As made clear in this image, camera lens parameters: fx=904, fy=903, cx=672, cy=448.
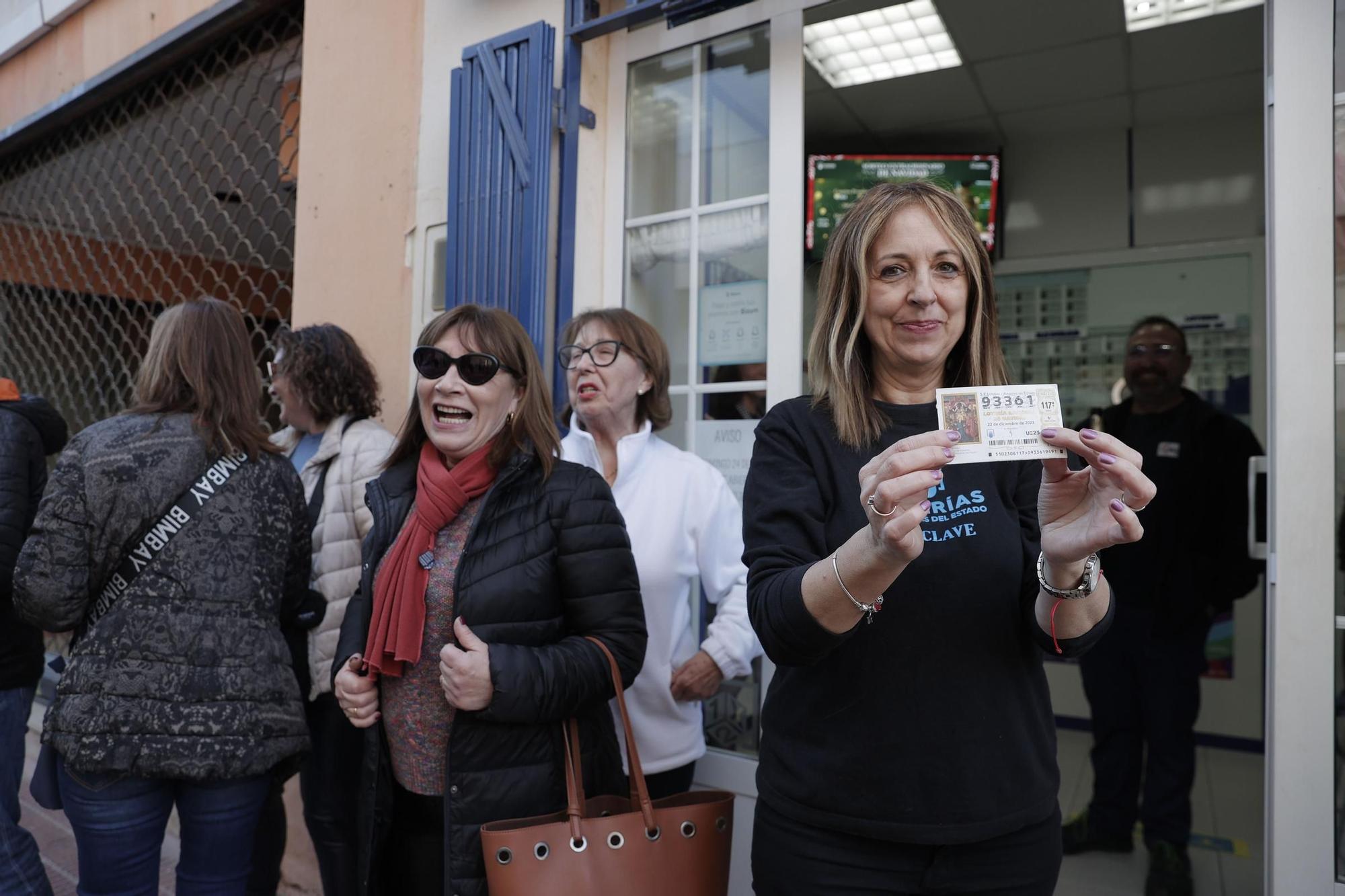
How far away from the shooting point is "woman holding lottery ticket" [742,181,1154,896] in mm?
1221

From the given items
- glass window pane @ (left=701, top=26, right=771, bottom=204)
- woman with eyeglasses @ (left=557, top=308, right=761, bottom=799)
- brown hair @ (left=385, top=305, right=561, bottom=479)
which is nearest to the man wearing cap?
brown hair @ (left=385, top=305, right=561, bottom=479)

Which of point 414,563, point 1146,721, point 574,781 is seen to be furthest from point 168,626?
point 1146,721

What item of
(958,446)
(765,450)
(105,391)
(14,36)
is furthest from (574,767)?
(14,36)

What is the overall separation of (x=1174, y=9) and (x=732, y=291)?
8.77ft

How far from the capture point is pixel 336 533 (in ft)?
8.29

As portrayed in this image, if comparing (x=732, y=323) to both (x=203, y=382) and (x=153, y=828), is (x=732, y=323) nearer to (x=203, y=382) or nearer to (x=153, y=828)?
(x=203, y=382)

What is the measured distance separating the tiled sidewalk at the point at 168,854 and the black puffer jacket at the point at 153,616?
4.68ft

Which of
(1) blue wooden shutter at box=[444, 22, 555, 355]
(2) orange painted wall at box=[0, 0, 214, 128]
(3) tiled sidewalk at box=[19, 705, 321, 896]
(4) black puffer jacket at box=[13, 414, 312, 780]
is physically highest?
(2) orange painted wall at box=[0, 0, 214, 128]

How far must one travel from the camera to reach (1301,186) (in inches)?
72.9

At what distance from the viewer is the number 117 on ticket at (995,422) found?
1158 millimetres

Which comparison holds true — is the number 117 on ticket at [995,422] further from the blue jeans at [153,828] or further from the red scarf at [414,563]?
the blue jeans at [153,828]

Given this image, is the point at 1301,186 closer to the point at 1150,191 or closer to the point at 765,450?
the point at 765,450

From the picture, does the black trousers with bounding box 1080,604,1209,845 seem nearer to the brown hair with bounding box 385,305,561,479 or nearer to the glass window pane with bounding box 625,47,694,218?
the glass window pane with bounding box 625,47,694,218

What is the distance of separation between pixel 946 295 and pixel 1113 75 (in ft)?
13.2
